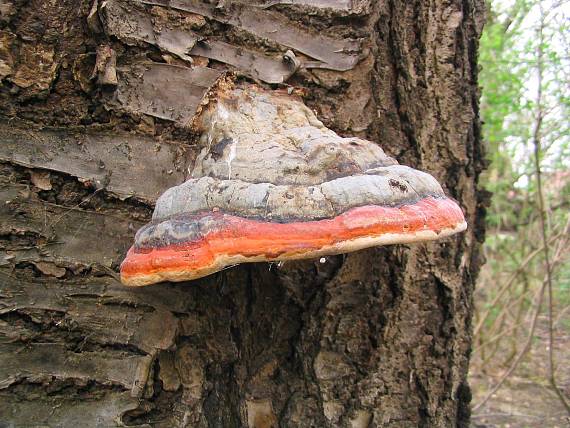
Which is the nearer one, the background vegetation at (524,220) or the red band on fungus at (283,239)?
the red band on fungus at (283,239)

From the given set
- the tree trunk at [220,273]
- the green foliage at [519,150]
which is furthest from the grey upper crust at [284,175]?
the green foliage at [519,150]

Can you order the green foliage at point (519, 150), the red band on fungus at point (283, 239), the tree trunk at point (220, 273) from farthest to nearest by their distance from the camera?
1. the green foliage at point (519, 150)
2. the tree trunk at point (220, 273)
3. the red band on fungus at point (283, 239)

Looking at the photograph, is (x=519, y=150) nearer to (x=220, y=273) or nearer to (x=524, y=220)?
(x=524, y=220)

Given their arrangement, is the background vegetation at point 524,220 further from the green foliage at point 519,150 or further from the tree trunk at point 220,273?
the tree trunk at point 220,273

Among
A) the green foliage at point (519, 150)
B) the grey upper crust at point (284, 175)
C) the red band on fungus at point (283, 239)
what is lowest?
the red band on fungus at point (283, 239)

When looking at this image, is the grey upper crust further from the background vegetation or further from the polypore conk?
the background vegetation

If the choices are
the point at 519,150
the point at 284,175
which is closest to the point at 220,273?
the point at 284,175
